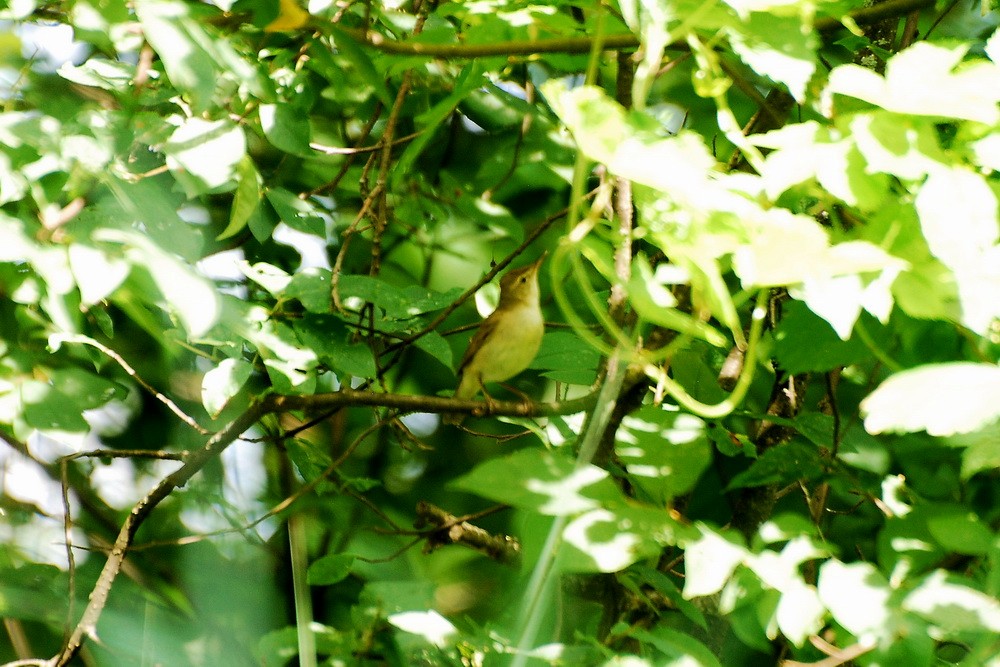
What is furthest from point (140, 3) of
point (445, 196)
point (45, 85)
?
point (445, 196)

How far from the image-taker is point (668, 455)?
87cm

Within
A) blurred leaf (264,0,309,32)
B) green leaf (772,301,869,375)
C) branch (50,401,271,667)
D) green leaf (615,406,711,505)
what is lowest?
branch (50,401,271,667)

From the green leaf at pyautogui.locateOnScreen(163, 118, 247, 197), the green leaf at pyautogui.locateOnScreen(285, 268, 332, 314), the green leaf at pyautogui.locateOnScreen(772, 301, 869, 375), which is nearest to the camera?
the green leaf at pyautogui.locateOnScreen(163, 118, 247, 197)

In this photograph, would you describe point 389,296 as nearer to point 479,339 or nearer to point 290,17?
point 290,17

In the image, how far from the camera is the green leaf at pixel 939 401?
1.72ft

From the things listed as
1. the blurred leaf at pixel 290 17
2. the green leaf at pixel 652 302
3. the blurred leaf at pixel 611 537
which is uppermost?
the blurred leaf at pixel 290 17

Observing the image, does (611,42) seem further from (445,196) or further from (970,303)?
(445,196)

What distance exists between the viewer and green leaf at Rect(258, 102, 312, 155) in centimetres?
108

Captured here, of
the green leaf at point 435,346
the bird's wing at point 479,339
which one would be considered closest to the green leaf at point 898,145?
the green leaf at point 435,346

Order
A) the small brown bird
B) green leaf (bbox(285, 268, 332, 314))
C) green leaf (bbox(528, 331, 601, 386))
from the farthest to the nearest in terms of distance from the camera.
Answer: the small brown bird
green leaf (bbox(528, 331, 601, 386))
green leaf (bbox(285, 268, 332, 314))

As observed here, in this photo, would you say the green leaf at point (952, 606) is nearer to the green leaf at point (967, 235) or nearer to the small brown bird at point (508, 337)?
the green leaf at point (967, 235)

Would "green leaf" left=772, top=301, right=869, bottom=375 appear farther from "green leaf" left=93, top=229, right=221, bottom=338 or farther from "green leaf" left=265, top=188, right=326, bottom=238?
"green leaf" left=265, top=188, right=326, bottom=238

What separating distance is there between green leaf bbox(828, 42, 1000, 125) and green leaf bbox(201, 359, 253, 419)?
2.78ft

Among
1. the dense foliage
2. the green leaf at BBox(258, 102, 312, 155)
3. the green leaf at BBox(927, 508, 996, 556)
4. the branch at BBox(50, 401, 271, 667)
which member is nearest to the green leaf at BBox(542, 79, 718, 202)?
the dense foliage
